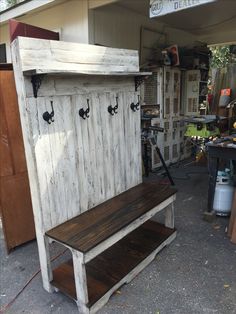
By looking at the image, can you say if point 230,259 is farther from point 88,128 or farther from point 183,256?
point 88,128

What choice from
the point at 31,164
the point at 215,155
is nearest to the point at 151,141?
the point at 215,155

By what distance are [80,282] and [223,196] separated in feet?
6.92

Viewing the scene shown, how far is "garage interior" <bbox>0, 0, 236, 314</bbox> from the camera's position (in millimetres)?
2129

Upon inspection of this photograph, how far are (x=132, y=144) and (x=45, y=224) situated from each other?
124 centimetres

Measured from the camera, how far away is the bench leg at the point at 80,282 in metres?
1.82

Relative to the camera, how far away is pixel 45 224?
80.4 inches

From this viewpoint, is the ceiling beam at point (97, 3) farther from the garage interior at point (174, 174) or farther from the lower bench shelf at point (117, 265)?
the lower bench shelf at point (117, 265)

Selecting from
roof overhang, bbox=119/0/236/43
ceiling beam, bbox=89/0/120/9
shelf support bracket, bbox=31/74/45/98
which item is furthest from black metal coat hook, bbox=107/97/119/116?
roof overhang, bbox=119/0/236/43

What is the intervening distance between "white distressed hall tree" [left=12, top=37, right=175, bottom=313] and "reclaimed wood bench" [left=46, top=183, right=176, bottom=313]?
0.6 inches

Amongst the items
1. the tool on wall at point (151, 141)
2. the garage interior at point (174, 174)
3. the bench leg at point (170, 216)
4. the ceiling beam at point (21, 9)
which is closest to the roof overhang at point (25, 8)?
the ceiling beam at point (21, 9)

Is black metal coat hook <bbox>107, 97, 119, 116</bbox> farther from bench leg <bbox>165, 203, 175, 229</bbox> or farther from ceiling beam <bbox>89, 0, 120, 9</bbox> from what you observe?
ceiling beam <bbox>89, 0, 120, 9</bbox>

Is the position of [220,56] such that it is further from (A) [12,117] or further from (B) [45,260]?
(B) [45,260]

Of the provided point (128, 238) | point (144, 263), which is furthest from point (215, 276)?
point (128, 238)

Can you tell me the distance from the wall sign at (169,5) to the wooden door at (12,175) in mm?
1965
